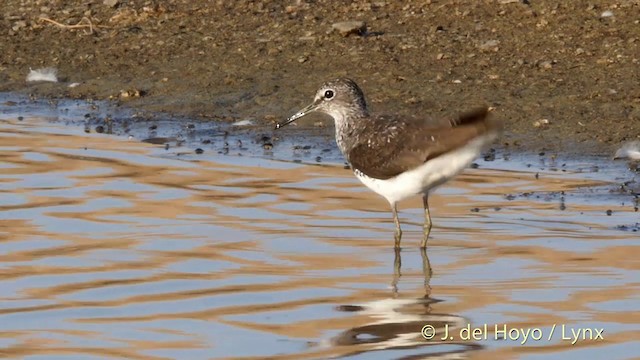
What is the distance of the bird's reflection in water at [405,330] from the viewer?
7371 mm

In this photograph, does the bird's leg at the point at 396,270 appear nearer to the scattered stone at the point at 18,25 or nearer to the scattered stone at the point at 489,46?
the scattered stone at the point at 489,46

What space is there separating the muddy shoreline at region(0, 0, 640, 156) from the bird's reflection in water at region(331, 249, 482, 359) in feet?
13.1

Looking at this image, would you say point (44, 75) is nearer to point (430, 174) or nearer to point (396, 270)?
point (430, 174)

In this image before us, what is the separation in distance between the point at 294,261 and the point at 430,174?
101 centimetres

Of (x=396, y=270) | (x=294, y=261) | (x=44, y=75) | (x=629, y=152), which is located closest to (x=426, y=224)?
(x=396, y=270)

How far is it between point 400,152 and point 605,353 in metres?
2.84

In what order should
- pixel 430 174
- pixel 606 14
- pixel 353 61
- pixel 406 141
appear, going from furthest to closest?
pixel 606 14, pixel 353 61, pixel 406 141, pixel 430 174

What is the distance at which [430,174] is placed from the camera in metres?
9.48

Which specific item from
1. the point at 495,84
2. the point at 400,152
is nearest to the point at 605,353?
the point at 400,152

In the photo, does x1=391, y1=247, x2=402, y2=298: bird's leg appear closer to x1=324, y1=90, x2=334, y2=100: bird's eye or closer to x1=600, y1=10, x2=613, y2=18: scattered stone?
x1=324, y1=90, x2=334, y2=100: bird's eye

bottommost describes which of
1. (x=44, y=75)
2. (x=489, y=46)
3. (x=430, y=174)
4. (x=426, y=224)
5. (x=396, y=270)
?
(x=396, y=270)

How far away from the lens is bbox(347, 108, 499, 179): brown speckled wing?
917 cm

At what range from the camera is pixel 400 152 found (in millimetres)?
9719

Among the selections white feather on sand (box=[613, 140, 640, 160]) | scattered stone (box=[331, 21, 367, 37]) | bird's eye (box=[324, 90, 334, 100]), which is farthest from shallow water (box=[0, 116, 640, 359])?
scattered stone (box=[331, 21, 367, 37])
